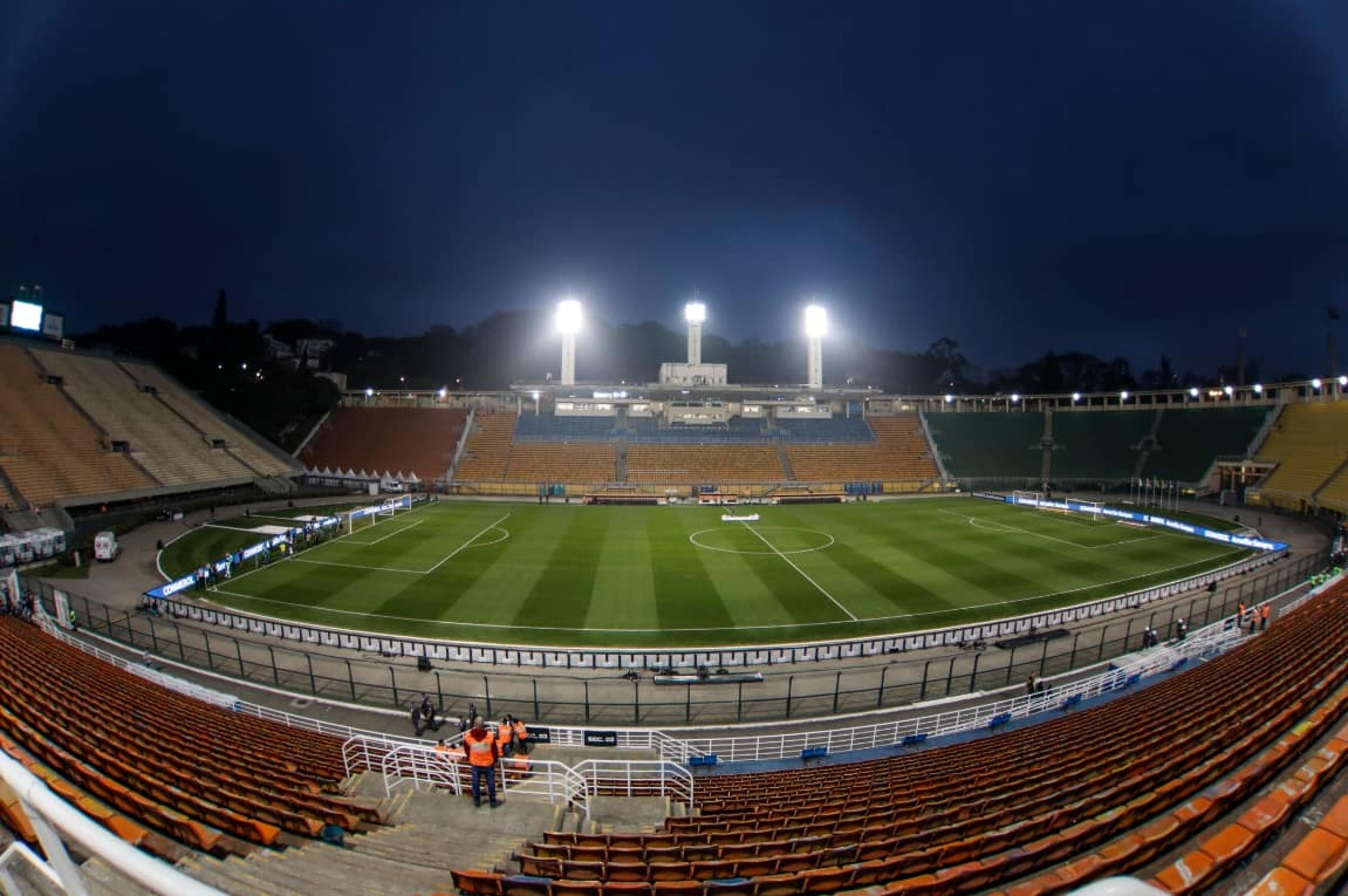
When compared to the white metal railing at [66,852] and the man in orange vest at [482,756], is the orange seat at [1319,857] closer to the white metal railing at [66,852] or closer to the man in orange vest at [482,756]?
the white metal railing at [66,852]

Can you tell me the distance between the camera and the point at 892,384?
12406cm

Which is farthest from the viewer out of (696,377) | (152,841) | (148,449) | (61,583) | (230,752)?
(696,377)

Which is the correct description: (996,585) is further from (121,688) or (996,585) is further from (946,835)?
(121,688)

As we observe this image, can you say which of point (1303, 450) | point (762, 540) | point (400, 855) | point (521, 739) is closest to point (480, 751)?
point (400, 855)

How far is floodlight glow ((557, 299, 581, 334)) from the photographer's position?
204 feet

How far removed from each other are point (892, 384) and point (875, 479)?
236 ft

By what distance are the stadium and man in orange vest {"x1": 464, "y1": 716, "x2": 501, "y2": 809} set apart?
336 millimetres

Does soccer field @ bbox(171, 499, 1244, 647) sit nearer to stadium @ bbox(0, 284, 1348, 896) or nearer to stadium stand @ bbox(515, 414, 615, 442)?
stadium @ bbox(0, 284, 1348, 896)

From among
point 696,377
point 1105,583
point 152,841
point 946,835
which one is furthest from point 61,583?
point 696,377

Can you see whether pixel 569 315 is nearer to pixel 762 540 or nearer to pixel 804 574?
pixel 762 540

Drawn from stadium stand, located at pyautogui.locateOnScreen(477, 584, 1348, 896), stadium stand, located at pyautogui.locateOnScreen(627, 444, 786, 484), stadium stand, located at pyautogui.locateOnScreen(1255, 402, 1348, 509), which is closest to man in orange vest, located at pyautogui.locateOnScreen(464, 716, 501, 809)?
stadium stand, located at pyautogui.locateOnScreen(477, 584, 1348, 896)

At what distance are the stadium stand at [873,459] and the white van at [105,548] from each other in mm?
48178

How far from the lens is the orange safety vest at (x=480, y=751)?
9.52 metres

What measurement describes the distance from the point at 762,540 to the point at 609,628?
654 inches
